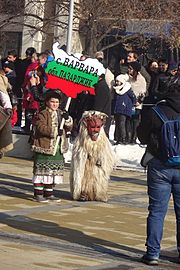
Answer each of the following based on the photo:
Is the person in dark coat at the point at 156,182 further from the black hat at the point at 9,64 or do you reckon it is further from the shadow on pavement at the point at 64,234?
the black hat at the point at 9,64

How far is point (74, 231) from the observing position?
10.3 meters

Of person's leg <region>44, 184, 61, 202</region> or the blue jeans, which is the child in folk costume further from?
the blue jeans

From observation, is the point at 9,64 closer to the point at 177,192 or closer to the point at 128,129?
the point at 128,129

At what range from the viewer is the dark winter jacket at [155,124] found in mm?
8891

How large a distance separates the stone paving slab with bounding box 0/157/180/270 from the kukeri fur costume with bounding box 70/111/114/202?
0.57 ft

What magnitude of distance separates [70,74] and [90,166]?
1.70 meters

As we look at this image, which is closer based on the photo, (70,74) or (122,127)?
(70,74)

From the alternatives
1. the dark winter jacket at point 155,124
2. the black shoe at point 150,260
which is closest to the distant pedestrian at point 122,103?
the dark winter jacket at point 155,124

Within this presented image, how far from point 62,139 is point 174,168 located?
3.98m

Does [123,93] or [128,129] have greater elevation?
[123,93]

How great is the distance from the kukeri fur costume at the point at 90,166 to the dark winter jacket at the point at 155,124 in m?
3.69

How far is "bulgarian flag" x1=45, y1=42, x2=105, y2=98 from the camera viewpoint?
44.8 feet

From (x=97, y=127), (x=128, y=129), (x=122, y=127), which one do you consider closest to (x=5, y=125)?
(x=97, y=127)

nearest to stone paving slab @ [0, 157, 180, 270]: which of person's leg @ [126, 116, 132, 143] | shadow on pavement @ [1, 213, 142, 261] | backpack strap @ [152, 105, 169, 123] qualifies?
shadow on pavement @ [1, 213, 142, 261]
